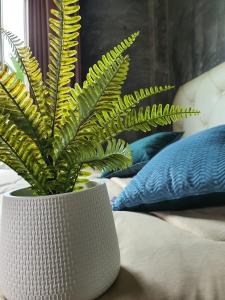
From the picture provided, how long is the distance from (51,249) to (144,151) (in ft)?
4.19

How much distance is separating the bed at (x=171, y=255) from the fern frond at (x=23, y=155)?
0.22 meters

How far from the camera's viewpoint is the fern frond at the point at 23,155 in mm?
408

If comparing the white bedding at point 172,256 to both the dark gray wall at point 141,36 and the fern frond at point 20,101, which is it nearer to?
the fern frond at point 20,101

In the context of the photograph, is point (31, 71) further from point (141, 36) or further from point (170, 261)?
point (141, 36)

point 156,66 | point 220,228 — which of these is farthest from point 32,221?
point 156,66

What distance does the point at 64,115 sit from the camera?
18.1 inches

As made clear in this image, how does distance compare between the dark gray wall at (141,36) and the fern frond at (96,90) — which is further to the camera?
the dark gray wall at (141,36)

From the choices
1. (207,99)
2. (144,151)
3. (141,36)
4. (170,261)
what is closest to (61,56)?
(170,261)

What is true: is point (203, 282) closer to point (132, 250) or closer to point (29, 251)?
point (132, 250)

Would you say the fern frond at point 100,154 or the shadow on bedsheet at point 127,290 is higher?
the fern frond at point 100,154

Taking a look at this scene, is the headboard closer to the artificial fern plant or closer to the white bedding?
the white bedding

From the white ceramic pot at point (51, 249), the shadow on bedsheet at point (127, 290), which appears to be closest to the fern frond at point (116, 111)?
the white ceramic pot at point (51, 249)

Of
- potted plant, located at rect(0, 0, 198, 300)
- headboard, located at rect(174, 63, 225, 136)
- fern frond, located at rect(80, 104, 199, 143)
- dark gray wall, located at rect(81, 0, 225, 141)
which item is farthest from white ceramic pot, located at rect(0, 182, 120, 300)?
dark gray wall, located at rect(81, 0, 225, 141)

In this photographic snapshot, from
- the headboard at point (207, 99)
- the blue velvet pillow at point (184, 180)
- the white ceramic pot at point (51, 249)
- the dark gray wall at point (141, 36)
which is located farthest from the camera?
the dark gray wall at point (141, 36)
